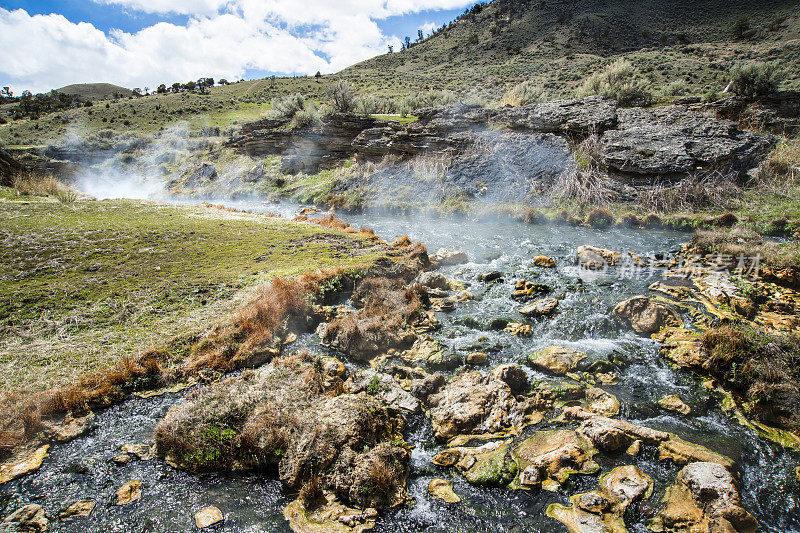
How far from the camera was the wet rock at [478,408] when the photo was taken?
6938 mm

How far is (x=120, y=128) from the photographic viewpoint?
66250 millimetres

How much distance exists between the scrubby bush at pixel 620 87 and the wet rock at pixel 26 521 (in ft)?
122

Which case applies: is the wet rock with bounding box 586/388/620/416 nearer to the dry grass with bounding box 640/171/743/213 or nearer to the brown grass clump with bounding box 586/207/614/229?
the brown grass clump with bounding box 586/207/614/229

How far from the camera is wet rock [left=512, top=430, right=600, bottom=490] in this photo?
225 inches

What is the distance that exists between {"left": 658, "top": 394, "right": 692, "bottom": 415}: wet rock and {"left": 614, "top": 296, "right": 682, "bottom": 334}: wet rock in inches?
113

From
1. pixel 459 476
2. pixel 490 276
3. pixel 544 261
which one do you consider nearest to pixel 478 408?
pixel 459 476

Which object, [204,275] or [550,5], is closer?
[204,275]

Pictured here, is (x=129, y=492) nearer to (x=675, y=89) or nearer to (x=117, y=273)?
(x=117, y=273)

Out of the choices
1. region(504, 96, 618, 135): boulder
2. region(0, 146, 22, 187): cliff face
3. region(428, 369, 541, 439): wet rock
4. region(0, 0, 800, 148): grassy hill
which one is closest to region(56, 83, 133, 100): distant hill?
region(0, 0, 800, 148): grassy hill

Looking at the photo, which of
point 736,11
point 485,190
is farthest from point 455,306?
point 736,11

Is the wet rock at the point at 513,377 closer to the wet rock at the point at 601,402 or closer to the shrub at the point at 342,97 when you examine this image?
the wet rock at the point at 601,402

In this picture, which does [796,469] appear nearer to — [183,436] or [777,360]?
[777,360]

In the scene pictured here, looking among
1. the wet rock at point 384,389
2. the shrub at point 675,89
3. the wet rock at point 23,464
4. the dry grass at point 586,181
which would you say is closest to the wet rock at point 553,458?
the wet rock at point 384,389

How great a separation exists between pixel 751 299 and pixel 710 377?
15.3 feet
